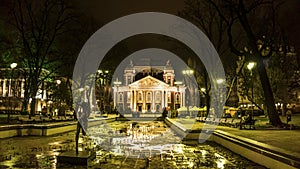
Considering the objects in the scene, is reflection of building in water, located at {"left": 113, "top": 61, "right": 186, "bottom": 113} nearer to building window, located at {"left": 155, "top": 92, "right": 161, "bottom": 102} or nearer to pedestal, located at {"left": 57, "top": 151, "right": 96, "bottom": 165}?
building window, located at {"left": 155, "top": 92, "right": 161, "bottom": 102}

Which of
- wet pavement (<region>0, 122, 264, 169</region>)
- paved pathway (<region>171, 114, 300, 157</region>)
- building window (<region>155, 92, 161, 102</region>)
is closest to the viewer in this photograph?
wet pavement (<region>0, 122, 264, 169</region>)

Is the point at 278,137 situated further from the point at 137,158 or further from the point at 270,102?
the point at 137,158

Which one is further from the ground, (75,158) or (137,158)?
(75,158)

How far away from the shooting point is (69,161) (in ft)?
31.8

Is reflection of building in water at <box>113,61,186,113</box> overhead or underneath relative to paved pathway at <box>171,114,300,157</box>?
overhead

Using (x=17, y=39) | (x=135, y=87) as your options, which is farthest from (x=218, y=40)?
(x=135, y=87)

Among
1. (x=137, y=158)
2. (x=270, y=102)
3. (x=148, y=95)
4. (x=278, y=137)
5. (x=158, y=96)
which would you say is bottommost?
(x=137, y=158)

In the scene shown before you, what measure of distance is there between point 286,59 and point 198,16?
679 inches

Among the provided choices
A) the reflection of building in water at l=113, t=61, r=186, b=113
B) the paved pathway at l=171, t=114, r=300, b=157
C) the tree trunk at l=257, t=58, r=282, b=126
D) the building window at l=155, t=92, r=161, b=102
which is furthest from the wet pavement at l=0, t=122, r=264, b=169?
the building window at l=155, t=92, r=161, b=102

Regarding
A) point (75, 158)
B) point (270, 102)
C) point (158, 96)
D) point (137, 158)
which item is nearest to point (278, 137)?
point (270, 102)

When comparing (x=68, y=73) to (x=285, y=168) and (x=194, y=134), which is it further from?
(x=285, y=168)

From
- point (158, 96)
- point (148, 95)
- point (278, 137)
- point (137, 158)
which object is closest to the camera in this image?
point (137, 158)

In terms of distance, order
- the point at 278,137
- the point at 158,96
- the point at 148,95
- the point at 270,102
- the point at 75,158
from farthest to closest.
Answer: the point at 148,95, the point at 158,96, the point at 270,102, the point at 278,137, the point at 75,158

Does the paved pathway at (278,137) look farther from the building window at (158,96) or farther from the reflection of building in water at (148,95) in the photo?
the building window at (158,96)
